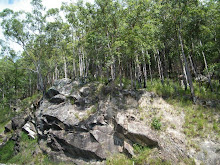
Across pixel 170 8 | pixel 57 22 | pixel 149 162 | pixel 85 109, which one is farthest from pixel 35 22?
pixel 149 162

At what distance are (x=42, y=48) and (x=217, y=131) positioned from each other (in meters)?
21.9

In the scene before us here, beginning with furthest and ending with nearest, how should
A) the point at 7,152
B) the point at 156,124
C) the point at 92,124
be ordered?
the point at 7,152 < the point at 92,124 < the point at 156,124

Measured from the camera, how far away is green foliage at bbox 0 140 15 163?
1730 centimetres

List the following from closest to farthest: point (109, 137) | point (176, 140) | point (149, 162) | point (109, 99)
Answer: point (149, 162), point (176, 140), point (109, 137), point (109, 99)

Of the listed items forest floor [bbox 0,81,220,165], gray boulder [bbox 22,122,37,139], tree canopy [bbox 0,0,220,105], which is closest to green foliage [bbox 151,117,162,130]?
forest floor [bbox 0,81,220,165]

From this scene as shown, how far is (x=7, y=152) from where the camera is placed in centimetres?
1852

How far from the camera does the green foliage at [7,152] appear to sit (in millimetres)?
17297

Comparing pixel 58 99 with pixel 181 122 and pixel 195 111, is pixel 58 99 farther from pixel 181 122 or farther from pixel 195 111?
pixel 195 111

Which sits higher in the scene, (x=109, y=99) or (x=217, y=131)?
(x=109, y=99)

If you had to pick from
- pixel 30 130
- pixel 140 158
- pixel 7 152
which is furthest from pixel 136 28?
pixel 7 152

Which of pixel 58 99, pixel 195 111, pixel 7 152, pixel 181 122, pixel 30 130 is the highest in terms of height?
pixel 58 99

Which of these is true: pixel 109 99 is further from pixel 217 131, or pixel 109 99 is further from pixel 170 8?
pixel 170 8

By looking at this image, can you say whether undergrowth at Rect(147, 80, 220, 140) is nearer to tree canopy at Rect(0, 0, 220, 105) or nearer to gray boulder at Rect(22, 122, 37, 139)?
tree canopy at Rect(0, 0, 220, 105)

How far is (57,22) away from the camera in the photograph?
68.7ft
